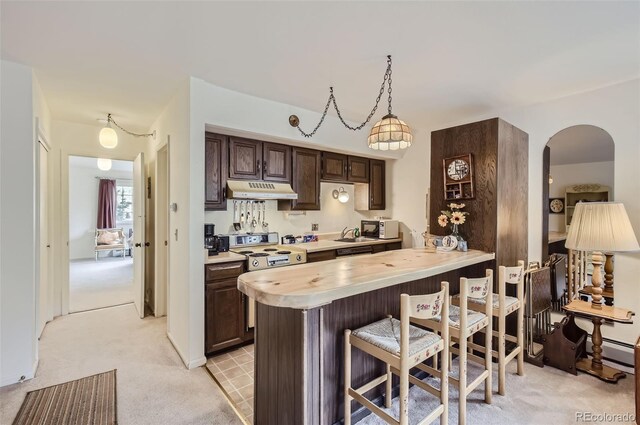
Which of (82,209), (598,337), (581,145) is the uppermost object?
(581,145)

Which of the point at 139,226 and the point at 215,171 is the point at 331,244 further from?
the point at 139,226

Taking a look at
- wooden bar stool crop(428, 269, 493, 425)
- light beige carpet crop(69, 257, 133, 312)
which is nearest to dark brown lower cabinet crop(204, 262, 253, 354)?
wooden bar stool crop(428, 269, 493, 425)

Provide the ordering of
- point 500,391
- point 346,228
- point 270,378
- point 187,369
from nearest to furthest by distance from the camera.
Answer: point 270,378 → point 500,391 → point 187,369 → point 346,228

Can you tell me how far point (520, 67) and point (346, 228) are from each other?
2940 mm

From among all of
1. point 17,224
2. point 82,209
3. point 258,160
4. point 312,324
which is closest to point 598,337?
point 312,324

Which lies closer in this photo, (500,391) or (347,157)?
(500,391)

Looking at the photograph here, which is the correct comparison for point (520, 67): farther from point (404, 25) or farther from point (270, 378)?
point (270, 378)

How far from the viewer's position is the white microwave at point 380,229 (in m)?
4.37

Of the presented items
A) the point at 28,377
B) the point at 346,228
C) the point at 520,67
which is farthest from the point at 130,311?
the point at 520,67

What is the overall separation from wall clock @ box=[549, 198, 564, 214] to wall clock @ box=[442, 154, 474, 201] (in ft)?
6.12

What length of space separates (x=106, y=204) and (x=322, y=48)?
28.2 feet

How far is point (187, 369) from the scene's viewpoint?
264cm

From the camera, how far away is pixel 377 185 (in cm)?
474

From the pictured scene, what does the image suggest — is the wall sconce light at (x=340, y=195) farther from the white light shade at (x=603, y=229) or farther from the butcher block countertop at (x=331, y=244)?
the white light shade at (x=603, y=229)
